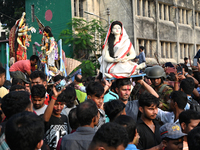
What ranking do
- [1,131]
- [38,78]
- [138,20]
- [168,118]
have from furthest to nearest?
[138,20] → [38,78] → [168,118] → [1,131]

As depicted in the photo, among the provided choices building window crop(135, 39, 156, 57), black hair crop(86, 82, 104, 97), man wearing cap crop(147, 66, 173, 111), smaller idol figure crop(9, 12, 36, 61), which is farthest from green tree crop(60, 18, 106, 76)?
black hair crop(86, 82, 104, 97)

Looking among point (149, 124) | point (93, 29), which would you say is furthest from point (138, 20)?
point (149, 124)

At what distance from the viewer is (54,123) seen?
13.6 ft

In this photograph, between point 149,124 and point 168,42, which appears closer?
point 149,124

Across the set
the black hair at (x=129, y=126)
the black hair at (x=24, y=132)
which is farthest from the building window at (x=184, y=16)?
the black hair at (x=24, y=132)

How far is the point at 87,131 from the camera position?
3.21m

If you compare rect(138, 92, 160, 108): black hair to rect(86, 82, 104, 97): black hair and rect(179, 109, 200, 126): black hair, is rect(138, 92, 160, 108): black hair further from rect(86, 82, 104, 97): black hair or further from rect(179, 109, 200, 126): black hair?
rect(86, 82, 104, 97): black hair

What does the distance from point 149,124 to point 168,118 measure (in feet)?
1.91

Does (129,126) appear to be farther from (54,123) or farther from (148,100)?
(54,123)

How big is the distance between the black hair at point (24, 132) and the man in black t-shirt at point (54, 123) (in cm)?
137

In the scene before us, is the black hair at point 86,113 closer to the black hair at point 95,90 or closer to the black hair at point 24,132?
the black hair at point 24,132

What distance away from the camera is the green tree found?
1902cm

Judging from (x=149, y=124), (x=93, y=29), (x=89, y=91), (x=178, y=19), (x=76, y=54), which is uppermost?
(x=178, y=19)

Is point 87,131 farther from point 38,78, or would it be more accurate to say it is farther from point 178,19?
point 178,19
